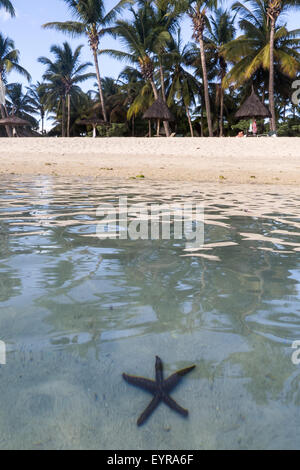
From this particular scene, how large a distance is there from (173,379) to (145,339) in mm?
356

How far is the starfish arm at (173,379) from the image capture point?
144cm

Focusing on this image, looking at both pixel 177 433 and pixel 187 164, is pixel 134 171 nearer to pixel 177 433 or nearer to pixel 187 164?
pixel 187 164

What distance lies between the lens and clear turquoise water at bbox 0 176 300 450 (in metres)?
1.30

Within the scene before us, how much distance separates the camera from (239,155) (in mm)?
15500

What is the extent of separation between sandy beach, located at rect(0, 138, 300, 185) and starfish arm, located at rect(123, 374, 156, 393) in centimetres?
875

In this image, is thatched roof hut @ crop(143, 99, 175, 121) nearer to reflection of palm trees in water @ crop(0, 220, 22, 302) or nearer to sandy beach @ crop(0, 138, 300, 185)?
sandy beach @ crop(0, 138, 300, 185)

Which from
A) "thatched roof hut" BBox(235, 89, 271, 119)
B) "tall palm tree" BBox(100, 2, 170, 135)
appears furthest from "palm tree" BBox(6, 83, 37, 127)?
"thatched roof hut" BBox(235, 89, 271, 119)

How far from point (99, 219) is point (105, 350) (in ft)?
10.2

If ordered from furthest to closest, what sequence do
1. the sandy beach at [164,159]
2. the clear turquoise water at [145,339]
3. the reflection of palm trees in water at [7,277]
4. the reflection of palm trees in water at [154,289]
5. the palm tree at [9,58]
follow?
the palm tree at [9,58] → the sandy beach at [164,159] → the reflection of palm trees in water at [7,277] → the reflection of palm trees in water at [154,289] → the clear turquoise water at [145,339]

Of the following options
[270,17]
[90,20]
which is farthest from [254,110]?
[90,20]

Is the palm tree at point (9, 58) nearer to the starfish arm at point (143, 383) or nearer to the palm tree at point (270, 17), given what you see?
the palm tree at point (270, 17)

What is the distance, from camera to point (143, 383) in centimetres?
145

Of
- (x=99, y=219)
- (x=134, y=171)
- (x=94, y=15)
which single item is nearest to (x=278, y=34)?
(x=94, y=15)

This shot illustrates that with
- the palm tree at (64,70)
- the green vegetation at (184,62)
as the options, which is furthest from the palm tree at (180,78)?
the palm tree at (64,70)
